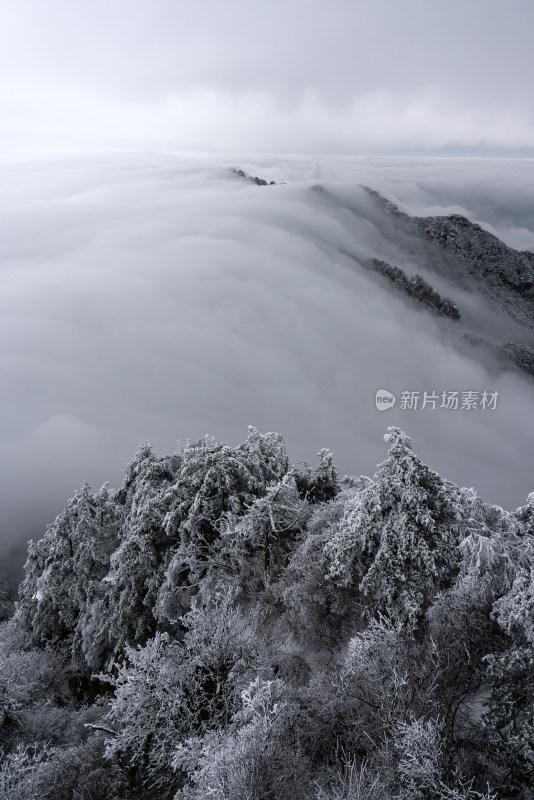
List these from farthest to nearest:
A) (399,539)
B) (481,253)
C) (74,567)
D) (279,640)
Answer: (481,253), (74,567), (279,640), (399,539)

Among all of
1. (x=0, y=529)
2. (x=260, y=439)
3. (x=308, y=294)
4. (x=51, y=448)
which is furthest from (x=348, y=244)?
(x=260, y=439)

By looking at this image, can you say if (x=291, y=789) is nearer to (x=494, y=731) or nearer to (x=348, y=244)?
(x=494, y=731)

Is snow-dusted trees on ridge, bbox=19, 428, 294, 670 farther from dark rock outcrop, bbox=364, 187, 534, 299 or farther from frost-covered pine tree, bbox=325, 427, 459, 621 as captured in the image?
dark rock outcrop, bbox=364, 187, 534, 299

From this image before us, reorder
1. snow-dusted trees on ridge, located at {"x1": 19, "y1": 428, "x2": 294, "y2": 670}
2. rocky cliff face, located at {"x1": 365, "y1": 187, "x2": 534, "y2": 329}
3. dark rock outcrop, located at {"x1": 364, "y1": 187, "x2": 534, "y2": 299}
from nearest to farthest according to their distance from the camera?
1. snow-dusted trees on ridge, located at {"x1": 19, "y1": 428, "x2": 294, "y2": 670}
2. rocky cliff face, located at {"x1": 365, "y1": 187, "x2": 534, "y2": 329}
3. dark rock outcrop, located at {"x1": 364, "y1": 187, "x2": 534, "y2": 299}

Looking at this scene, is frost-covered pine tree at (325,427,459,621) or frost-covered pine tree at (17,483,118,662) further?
frost-covered pine tree at (17,483,118,662)

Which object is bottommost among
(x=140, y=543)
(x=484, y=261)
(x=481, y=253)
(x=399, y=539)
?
(x=140, y=543)

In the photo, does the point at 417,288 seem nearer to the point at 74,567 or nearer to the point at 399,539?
the point at 74,567

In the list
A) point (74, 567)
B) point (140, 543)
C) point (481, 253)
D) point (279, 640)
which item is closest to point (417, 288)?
point (481, 253)

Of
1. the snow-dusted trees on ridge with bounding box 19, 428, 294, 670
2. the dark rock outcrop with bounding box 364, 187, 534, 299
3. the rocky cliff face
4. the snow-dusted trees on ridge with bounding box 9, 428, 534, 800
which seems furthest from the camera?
the dark rock outcrop with bounding box 364, 187, 534, 299

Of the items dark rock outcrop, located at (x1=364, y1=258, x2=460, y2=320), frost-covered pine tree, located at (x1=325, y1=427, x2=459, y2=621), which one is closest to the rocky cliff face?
dark rock outcrop, located at (x1=364, y1=258, x2=460, y2=320)
